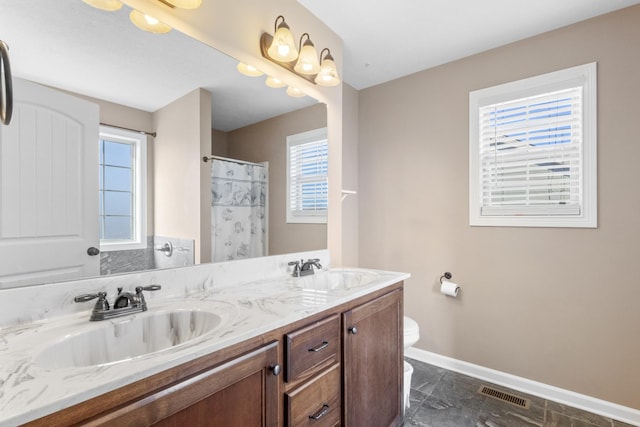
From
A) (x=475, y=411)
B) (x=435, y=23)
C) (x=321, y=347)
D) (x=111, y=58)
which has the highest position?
(x=435, y=23)

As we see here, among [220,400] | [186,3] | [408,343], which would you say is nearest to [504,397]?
[408,343]

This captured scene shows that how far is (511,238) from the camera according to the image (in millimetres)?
2260

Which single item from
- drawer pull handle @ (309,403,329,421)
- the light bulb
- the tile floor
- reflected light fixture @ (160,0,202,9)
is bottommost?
the tile floor

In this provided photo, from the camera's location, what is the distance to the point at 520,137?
223cm

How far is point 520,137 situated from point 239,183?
2.00 metres

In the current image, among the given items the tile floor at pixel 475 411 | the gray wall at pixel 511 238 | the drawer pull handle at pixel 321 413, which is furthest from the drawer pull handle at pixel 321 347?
the gray wall at pixel 511 238

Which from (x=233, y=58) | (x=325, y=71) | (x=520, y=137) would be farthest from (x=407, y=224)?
(x=233, y=58)

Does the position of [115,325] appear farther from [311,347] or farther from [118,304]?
[311,347]

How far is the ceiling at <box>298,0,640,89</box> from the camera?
187 centimetres

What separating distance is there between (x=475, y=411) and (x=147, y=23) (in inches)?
108

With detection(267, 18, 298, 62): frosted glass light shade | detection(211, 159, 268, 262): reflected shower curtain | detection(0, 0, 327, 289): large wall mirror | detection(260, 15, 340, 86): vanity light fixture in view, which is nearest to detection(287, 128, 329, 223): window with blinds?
detection(0, 0, 327, 289): large wall mirror

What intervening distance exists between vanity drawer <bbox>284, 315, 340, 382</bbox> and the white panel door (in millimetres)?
776

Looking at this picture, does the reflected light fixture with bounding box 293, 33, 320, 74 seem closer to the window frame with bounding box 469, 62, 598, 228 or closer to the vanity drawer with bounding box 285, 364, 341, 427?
the window frame with bounding box 469, 62, 598, 228

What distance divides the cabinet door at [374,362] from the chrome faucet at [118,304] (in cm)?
80
